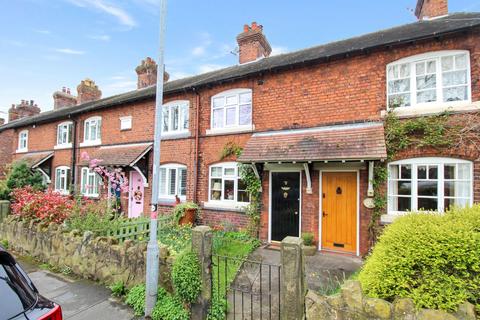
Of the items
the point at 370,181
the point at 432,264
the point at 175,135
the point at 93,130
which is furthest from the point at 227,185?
the point at 93,130

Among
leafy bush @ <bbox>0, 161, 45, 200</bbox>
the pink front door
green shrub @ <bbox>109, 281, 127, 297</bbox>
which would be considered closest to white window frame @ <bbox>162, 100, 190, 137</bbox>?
the pink front door

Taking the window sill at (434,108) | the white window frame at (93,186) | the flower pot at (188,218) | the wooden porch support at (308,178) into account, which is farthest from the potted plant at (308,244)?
the white window frame at (93,186)

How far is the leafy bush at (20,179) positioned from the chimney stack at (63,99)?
366 inches

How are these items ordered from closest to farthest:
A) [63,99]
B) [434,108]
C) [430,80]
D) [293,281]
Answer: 1. [293,281]
2. [434,108]
3. [430,80]
4. [63,99]

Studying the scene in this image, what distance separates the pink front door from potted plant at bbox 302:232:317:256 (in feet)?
27.4

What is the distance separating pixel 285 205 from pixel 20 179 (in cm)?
1586

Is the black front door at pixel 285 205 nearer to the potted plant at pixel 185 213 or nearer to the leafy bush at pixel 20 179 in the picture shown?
the potted plant at pixel 185 213

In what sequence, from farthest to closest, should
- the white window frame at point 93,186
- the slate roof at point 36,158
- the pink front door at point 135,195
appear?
1. the slate roof at point 36,158
2. the white window frame at point 93,186
3. the pink front door at point 135,195

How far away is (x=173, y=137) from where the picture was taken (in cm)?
1196

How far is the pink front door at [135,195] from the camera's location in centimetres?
1304

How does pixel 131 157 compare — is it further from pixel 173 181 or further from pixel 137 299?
pixel 137 299

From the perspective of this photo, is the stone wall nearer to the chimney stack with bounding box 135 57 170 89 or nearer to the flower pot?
the flower pot

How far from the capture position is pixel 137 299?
15.7 feet

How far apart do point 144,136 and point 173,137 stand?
2.05 meters
